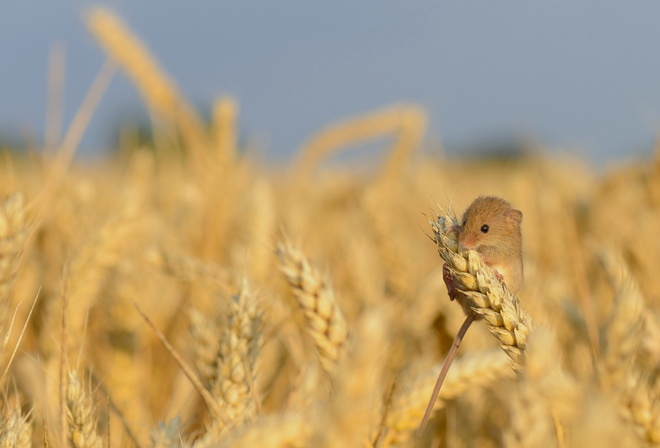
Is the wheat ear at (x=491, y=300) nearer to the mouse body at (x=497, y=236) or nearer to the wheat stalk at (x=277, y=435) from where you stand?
the mouse body at (x=497, y=236)

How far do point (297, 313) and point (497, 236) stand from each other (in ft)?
4.21

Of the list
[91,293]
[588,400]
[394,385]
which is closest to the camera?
[588,400]

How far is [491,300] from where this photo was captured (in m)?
1.04

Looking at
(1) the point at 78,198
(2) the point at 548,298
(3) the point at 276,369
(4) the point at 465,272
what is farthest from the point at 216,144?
(4) the point at 465,272

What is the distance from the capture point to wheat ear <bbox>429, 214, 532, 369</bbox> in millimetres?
1023

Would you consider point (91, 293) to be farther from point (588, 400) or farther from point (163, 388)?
point (588, 400)

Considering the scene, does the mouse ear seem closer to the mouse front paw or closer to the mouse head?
the mouse head

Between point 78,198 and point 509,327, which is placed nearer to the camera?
point 509,327

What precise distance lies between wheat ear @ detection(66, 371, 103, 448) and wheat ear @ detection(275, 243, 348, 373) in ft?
1.40

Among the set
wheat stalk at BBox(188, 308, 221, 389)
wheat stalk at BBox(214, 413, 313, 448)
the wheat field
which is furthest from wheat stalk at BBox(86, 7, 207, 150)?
wheat stalk at BBox(214, 413, 313, 448)

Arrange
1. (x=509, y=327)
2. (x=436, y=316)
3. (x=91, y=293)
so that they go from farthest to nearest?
(x=436, y=316) < (x=91, y=293) < (x=509, y=327)

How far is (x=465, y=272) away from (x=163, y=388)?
6.89 feet

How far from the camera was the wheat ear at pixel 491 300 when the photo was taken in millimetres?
1023

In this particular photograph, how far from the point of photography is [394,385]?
1.42m
